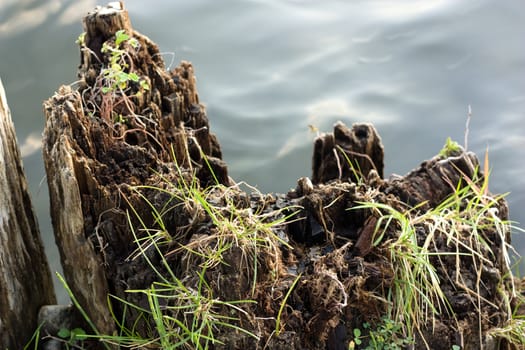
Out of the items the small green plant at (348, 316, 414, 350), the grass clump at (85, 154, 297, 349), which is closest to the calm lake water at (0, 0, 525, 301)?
the grass clump at (85, 154, 297, 349)

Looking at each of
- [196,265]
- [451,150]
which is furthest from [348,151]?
[196,265]

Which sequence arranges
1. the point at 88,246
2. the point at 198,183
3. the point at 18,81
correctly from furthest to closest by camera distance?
the point at 18,81
the point at 198,183
the point at 88,246

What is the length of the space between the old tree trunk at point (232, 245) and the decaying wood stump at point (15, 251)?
0.17 metres

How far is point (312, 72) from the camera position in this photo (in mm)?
5410

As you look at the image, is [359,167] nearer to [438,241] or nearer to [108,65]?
[438,241]

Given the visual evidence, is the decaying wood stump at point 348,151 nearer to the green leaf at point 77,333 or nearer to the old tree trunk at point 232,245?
the old tree trunk at point 232,245

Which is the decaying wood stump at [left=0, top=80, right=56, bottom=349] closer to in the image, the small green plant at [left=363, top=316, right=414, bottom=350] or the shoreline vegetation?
the shoreline vegetation

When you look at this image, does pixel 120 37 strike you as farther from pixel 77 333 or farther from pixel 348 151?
pixel 77 333

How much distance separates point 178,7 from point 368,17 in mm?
1720

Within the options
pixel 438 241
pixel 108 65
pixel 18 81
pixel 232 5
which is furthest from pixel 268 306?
pixel 232 5

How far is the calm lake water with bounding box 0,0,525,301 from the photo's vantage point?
5.00 metres

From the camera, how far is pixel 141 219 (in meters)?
2.75

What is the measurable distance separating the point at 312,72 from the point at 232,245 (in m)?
3.19

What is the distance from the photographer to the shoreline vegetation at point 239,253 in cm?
249
